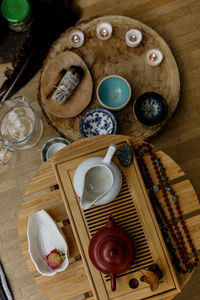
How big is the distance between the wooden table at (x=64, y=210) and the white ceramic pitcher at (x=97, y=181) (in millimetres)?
200

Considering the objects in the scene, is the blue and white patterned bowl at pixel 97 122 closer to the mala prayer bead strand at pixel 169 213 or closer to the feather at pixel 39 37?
the mala prayer bead strand at pixel 169 213

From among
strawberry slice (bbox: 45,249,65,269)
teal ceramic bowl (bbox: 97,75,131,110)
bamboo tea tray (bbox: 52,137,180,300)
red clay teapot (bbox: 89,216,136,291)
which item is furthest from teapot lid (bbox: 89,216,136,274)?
teal ceramic bowl (bbox: 97,75,131,110)

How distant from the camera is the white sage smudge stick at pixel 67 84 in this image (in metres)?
1.64

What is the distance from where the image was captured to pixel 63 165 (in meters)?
1.38

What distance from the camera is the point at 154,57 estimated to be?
66.6 inches

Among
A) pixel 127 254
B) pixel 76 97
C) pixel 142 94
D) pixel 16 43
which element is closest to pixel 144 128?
pixel 142 94

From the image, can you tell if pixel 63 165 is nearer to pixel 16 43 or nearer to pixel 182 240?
pixel 182 240

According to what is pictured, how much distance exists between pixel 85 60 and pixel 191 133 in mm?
840

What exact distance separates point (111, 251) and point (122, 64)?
1.04m

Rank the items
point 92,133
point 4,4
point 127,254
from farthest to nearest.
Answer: point 4,4 → point 92,133 → point 127,254

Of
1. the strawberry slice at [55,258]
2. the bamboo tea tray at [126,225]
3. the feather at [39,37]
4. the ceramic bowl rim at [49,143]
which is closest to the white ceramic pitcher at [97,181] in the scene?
the bamboo tea tray at [126,225]

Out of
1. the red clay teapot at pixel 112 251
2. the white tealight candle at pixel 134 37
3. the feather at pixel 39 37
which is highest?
the feather at pixel 39 37

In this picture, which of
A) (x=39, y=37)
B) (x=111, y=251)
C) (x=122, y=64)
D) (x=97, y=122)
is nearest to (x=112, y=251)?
(x=111, y=251)

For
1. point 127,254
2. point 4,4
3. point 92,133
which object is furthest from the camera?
point 4,4
